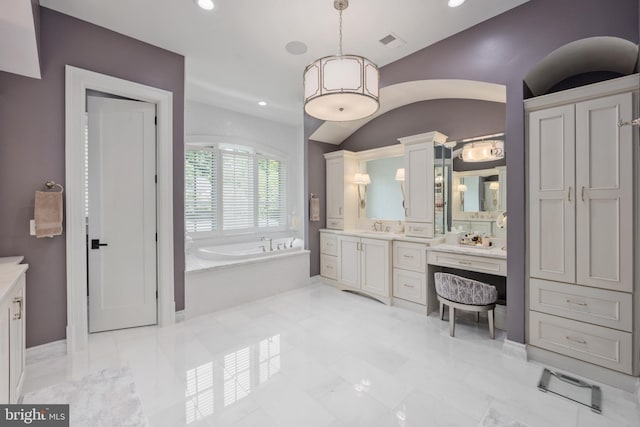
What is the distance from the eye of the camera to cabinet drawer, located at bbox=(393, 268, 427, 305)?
3.31m

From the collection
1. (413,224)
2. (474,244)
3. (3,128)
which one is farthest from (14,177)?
(474,244)

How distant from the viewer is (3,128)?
7.29 feet

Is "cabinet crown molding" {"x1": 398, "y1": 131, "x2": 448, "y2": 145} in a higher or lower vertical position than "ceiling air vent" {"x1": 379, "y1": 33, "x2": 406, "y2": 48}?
lower

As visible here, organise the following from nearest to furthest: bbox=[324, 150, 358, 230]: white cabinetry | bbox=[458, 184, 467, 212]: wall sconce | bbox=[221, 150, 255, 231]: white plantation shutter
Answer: bbox=[458, 184, 467, 212]: wall sconce
bbox=[324, 150, 358, 230]: white cabinetry
bbox=[221, 150, 255, 231]: white plantation shutter

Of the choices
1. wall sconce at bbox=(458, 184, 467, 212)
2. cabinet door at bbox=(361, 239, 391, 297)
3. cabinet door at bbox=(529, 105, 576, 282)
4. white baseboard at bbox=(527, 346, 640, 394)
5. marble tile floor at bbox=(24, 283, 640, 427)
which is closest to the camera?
marble tile floor at bbox=(24, 283, 640, 427)

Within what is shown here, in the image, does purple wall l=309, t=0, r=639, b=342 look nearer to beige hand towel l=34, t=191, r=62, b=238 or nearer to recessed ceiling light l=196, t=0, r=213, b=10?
recessed ceiling light l=196, t=0, r=213, b=10

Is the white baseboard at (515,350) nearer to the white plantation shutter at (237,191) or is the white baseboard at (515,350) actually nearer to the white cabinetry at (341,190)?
the white cabinetry at (341,190)

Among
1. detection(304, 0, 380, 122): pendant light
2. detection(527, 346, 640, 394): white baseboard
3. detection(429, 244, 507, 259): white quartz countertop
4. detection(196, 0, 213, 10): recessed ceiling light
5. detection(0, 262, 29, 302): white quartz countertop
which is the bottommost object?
detection(527, 346, 640, 394): white baseboard

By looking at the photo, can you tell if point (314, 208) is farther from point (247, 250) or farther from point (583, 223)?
point (583, 223)

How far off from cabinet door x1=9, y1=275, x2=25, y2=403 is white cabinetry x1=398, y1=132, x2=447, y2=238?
3.64 m

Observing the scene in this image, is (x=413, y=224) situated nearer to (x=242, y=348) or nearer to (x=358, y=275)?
(x=358, y=275)

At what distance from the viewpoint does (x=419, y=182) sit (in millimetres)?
3541

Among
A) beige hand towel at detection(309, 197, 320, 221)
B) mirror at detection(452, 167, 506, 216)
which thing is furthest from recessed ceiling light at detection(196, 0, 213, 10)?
mirror at detection(452, 167, 506, 216)

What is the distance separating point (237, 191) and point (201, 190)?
64 centimetres
